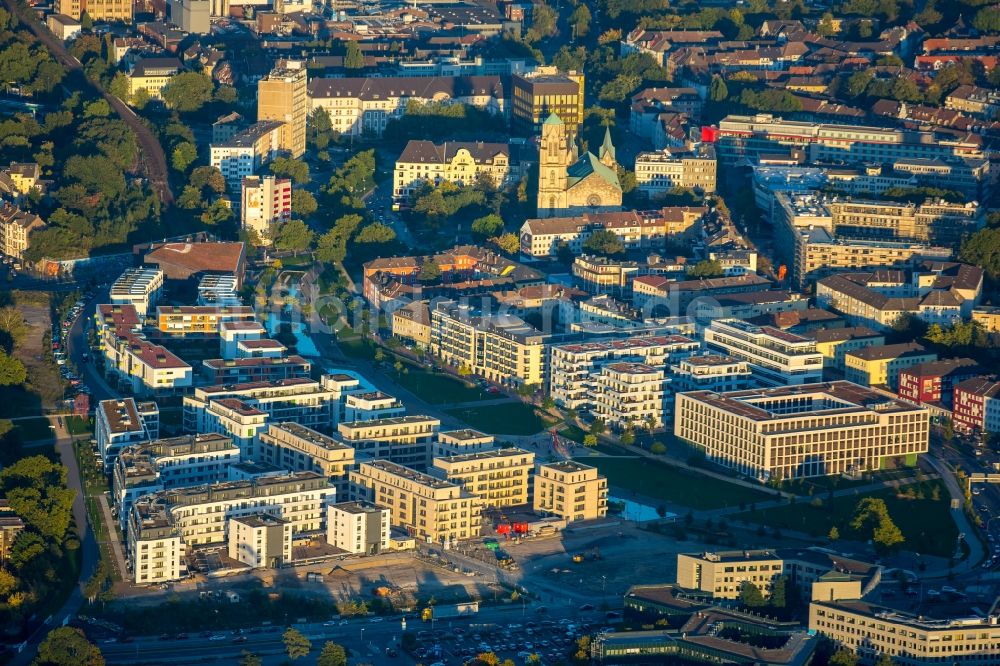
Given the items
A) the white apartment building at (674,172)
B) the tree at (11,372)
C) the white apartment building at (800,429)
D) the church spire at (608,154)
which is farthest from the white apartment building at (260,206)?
the white apartment building at (800,429)

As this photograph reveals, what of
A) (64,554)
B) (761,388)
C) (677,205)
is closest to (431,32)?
(677,205)

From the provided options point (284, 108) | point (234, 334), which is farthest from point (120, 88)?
point (234, 334)

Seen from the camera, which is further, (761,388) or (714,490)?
(761,388)

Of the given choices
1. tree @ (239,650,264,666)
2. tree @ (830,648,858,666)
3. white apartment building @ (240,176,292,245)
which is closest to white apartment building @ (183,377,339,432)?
tree @ (239,650,264,666)

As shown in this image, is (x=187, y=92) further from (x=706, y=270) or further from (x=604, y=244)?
(x=706, y=270)

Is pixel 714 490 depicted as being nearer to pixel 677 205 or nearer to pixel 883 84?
pixel 677 205

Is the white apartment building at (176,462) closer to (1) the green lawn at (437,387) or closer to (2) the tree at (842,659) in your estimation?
(1) the green lawn at (437,387)

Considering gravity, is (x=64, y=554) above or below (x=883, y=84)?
below
